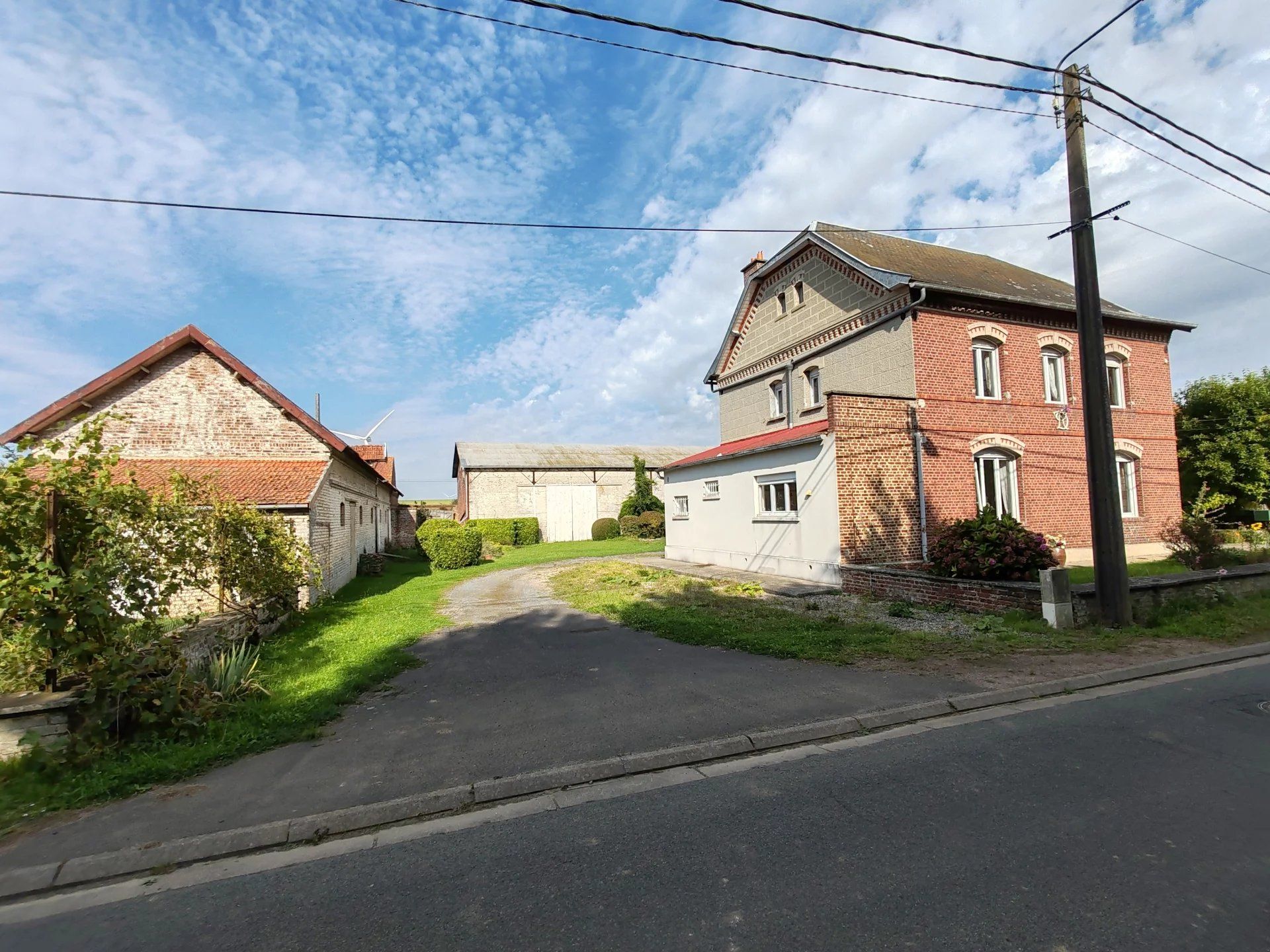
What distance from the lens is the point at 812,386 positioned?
1895 centimetres

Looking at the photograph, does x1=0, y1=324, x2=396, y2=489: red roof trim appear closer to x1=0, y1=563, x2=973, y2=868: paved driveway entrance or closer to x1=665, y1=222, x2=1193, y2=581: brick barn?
x1=0, y1=563, x2=973, y2=868: paved driveway entrance

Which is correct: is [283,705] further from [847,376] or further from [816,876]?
[847,376]

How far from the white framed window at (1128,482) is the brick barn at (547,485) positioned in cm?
2335

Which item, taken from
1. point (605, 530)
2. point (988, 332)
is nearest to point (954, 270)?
point (988, 332)

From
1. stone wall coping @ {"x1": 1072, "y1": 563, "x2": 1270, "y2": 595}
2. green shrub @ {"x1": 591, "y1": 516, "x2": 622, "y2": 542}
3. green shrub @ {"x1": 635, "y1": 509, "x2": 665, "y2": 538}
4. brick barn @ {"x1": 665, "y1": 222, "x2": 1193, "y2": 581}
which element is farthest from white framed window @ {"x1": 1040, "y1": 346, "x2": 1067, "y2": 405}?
green shrub @ {"x1": 591, "y1": 516, "x2": 622, "y2": 542}

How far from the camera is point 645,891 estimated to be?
325 centimetres

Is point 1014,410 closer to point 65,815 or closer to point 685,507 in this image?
point 685,507

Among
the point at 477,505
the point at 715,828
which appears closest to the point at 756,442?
the point at 715,828

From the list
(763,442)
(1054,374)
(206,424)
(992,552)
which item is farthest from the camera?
(763,442)

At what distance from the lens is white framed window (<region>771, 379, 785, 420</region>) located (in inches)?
794

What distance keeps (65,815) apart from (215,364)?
1342cm

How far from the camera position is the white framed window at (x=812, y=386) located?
61.2ft

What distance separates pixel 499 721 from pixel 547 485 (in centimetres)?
3197

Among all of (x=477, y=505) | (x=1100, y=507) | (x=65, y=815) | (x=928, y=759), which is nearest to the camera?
(x=65, y=815)
